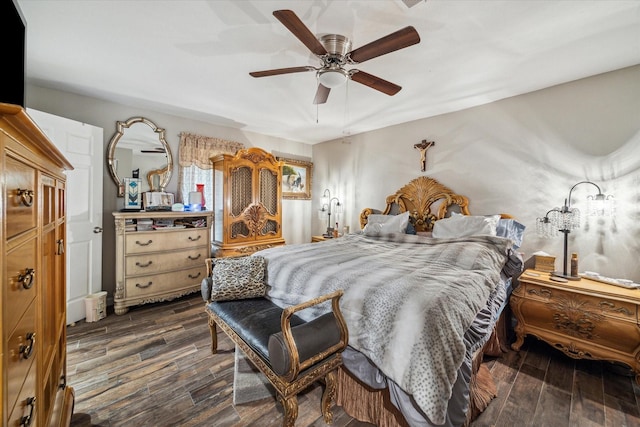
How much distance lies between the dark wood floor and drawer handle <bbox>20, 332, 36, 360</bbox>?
1117 mm

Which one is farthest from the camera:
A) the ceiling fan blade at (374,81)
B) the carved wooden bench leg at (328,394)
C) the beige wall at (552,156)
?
the beige wall at (552,156)

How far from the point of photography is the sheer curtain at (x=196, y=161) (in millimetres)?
3730

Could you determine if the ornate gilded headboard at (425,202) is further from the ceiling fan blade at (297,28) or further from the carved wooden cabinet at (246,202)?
the ceiling fan blade at (297,28)

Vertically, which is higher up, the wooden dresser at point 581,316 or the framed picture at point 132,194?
the framed picture at point 132,194

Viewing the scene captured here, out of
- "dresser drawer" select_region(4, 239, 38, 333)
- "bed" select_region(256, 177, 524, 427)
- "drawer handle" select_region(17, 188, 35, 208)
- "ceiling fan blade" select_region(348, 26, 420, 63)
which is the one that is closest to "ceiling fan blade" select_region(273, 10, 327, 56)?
"ceiling fan blade" select_region(348, 26, 420, 63)

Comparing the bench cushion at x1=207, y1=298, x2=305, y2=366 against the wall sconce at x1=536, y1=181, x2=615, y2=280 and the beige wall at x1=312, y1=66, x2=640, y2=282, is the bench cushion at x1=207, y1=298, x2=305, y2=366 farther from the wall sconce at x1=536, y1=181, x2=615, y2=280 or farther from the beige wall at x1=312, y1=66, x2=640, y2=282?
the beige wall at x1=312, y1=66, x2=640, y2=282

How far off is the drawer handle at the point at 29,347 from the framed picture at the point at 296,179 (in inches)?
166

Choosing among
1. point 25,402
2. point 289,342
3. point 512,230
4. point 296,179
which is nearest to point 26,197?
point 25,402

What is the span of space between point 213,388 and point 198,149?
3.18 m

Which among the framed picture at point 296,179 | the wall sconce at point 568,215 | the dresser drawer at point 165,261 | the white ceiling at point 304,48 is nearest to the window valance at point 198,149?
the white ceiling at point 304,48

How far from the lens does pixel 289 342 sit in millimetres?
1291

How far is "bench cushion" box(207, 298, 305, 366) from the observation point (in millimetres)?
1565

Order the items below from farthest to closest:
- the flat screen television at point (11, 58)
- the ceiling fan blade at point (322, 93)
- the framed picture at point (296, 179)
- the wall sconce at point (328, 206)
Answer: the framed picture at point (296, 179)
the wall sconce at point (328, 206)
the ceiling fan blade at point (322, 93)
the flat screen television at point (11, 58)

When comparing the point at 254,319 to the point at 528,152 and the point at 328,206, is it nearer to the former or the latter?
the point at 528,152
